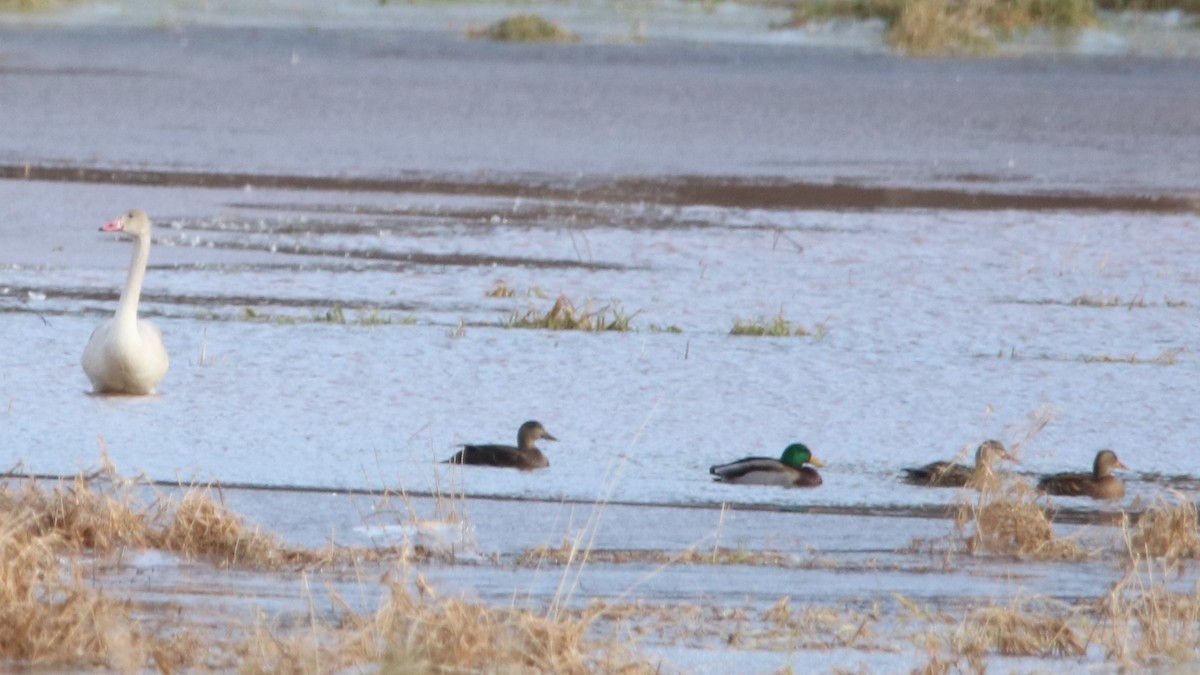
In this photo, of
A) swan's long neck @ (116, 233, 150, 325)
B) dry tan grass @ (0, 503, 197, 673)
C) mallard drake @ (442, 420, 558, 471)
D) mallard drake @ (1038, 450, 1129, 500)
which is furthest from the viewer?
swan's long neck @ (116, 233, 150, 325)

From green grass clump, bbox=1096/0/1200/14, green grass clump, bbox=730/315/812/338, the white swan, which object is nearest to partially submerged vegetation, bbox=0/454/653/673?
the white swan

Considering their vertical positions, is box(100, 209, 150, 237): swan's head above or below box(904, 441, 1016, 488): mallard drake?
above

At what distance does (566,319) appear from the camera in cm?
929

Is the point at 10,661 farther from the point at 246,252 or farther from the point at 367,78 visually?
the point at 367,78

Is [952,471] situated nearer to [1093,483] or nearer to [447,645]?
[1093,483]

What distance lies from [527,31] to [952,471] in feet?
62.6

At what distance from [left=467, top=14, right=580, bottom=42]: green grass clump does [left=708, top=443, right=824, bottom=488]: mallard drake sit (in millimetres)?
18696

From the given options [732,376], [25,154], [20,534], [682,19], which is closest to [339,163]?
[25,154]

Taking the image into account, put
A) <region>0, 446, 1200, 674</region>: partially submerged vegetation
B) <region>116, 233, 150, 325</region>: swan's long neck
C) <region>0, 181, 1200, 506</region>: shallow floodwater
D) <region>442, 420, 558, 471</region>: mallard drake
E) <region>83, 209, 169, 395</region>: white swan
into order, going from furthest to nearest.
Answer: <region>116, 233, 150, 325</region>: swan's long neck < <region>83, 209, 169, 395</region>: white swan < <region>0, 181, 1200, 506</region>: shallow floodwater < <region>442, 420, 558, 471</region>: mallard drake < <region>0, 446, 1200, 674</region>: partially submerged vegetation

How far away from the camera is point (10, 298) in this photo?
9.80 m

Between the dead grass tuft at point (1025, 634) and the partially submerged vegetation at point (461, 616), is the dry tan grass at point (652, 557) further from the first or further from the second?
the dead grass tuft at point (1025, 634)

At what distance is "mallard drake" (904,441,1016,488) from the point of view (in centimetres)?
650

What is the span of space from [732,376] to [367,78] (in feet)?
42.8

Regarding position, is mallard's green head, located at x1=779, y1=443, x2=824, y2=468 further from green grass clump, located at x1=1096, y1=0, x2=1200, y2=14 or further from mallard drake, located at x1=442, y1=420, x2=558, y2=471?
green grass clump, located at x1=1096, y1=0, x2=1200, y2=14
